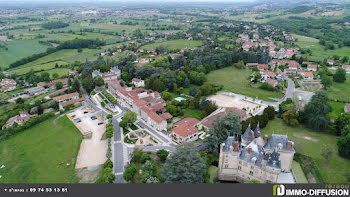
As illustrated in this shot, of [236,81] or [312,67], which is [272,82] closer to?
[236,81]

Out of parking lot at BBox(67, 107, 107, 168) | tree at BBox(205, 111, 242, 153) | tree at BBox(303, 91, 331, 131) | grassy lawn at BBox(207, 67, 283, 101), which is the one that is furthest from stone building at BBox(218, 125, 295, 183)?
grassy lawn at BBox(207, 67, 283, 101)

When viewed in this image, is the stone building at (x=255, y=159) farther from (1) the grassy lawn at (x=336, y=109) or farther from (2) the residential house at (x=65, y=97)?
(2) the residential house at (x=65, y=97)

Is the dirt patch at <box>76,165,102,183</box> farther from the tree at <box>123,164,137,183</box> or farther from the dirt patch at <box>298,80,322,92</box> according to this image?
the dirt patch at <box>298,80,322,92</box>

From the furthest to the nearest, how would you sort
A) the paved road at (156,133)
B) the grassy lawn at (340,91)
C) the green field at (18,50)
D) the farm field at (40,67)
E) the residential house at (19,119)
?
the green field at (18,50) < the farm field at (40,67) < the grassy lawn at (340,91) < the residential house at (19,119) < the paved road at (156,133)

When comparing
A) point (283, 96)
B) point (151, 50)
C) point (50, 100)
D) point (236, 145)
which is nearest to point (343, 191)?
point (236, 145)

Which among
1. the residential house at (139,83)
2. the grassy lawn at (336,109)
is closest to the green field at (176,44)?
the residential house at (139,83)

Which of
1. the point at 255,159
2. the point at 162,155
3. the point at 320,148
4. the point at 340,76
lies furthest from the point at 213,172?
the point at 340,76
